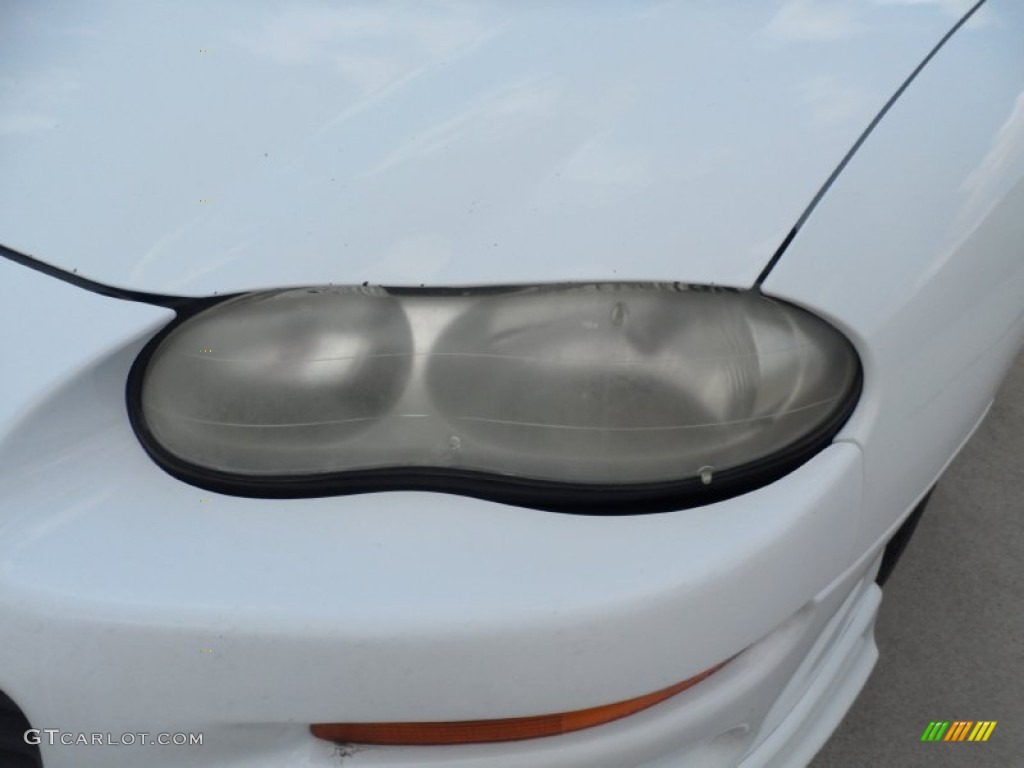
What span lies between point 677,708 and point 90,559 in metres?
0.61

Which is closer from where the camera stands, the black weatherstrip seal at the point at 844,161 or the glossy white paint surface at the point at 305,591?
the glossy white paint surface at the point at 305,591

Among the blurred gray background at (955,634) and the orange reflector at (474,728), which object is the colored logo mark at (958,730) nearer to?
the blurred gray background at (955,634)

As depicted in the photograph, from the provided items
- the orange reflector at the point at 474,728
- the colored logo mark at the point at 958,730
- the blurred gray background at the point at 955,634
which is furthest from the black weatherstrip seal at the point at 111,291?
the colored logo mark at the point at 958,730

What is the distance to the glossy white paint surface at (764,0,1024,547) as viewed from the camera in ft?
3.50

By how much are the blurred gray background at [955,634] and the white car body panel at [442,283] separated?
0.71m

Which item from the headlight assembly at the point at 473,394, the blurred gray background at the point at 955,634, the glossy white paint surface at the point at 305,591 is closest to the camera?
the glossy white paint surface at the point at 305,591

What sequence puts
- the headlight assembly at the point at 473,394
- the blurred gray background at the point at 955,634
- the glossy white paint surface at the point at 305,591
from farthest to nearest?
1. the blurred gray background at the point at 955,634
2. the headlight assembly at the point at 473,394
3. the glossy white paint surface at the point at 305,591

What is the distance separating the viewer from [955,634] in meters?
2.01

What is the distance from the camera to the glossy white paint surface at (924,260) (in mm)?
1065

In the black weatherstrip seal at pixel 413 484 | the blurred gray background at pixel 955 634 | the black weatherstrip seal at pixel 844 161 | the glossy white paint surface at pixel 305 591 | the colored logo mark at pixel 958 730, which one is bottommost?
the colored logo mark at pixel 958 730

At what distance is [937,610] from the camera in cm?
206

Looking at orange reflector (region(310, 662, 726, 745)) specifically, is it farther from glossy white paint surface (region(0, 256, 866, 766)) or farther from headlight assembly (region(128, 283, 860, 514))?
headlight assembly (region(128, 283, 860, 514))

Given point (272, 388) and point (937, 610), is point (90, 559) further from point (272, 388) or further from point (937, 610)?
point (937, 610)

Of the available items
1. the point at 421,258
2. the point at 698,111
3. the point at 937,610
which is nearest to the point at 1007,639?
the point at 937,610
